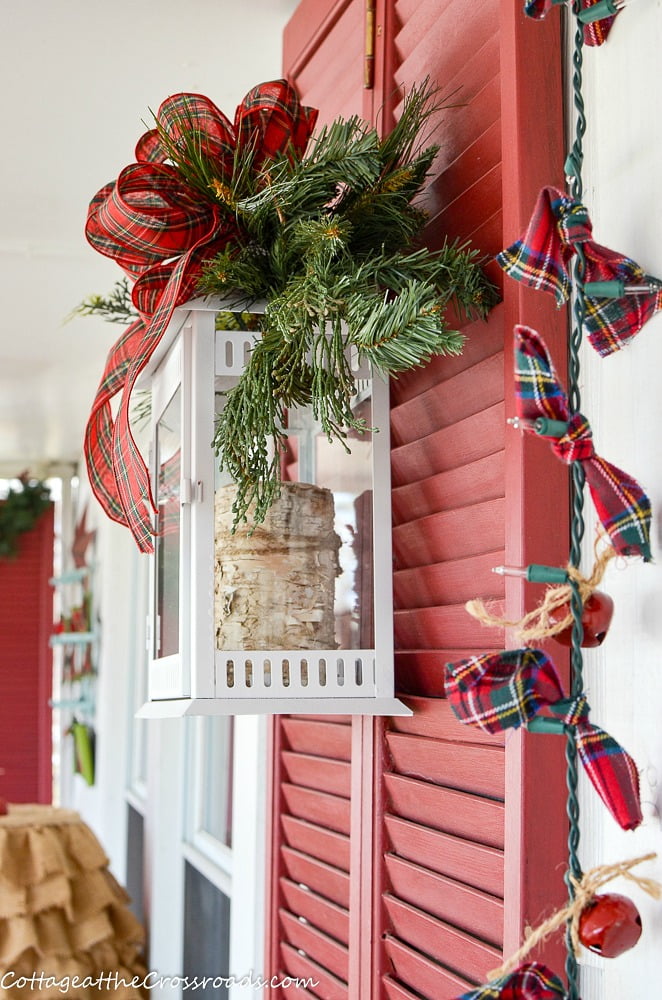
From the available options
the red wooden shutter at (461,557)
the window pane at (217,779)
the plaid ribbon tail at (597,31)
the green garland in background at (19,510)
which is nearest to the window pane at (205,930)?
the window pane at (217,779)

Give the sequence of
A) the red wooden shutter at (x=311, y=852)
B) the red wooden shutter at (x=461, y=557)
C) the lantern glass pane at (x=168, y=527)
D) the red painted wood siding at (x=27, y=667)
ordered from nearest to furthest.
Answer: the red wooden shutter at (x=461, y=557)
the lantern glass pane at (x=168, y=527)
the red wooden shutter at (x=311, y=852)
the red painted wood siding at (x=27, y=667)

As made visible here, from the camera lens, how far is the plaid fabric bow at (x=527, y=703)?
2.24 feet

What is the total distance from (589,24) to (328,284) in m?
0.28

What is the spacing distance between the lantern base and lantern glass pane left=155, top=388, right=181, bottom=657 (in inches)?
4.3

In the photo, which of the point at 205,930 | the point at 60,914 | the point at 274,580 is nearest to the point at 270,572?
the point at 274,580

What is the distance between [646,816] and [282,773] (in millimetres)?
820

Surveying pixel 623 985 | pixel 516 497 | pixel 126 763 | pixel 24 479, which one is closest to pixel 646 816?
pixel 623 985

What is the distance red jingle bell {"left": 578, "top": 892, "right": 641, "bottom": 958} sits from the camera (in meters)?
0.66

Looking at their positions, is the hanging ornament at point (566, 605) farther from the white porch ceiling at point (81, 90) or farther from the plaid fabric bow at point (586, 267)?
the white porch ceiling at point (81, 90)

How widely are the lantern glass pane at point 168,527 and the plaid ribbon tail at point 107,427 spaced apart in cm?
5

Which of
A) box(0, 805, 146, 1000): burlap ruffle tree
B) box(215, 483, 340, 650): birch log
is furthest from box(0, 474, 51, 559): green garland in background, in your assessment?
box(215, 483, 340, 650): birch log

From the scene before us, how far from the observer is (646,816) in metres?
0.76

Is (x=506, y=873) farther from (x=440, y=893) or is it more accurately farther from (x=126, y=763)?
(x=126, y=763)

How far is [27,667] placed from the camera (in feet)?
19.2
